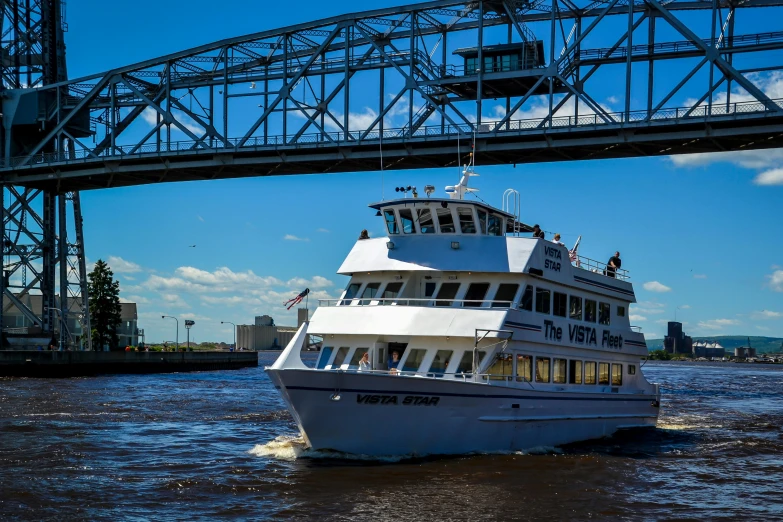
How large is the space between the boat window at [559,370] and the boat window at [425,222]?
188 inches

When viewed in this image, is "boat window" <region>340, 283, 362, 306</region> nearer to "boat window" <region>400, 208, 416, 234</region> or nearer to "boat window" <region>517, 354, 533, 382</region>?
"boat window" <region>400, 208, 416, 234</region>

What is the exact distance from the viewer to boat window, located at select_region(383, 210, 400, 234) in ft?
88.4

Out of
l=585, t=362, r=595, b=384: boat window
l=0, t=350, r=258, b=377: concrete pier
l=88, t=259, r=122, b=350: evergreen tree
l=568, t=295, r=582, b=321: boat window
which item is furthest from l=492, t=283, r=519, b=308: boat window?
l=88, t=259, r=122, b=350: evergreen tree

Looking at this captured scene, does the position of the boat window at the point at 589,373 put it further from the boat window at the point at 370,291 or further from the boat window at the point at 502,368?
the boat window at the point at 370,291

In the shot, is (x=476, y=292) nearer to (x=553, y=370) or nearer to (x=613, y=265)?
(x=553, y=370)

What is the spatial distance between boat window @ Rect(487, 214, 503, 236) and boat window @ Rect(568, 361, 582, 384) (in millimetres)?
4172

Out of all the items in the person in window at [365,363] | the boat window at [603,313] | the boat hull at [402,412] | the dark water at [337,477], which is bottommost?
the dark water at [337,477]

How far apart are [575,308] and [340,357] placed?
7101 millimetres

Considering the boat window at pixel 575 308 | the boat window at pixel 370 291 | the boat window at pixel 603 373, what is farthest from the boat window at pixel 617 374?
the boat window at pixel 370 291

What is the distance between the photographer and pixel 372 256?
26422mm

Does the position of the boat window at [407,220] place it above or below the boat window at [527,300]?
above

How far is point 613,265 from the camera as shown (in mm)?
31781

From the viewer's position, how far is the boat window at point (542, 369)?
26375 mm

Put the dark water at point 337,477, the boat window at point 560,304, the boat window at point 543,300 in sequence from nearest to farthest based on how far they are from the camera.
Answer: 1. the dark water at point 337,477
2. the boat window at point 543,300
3. the boat window at point 560,304
